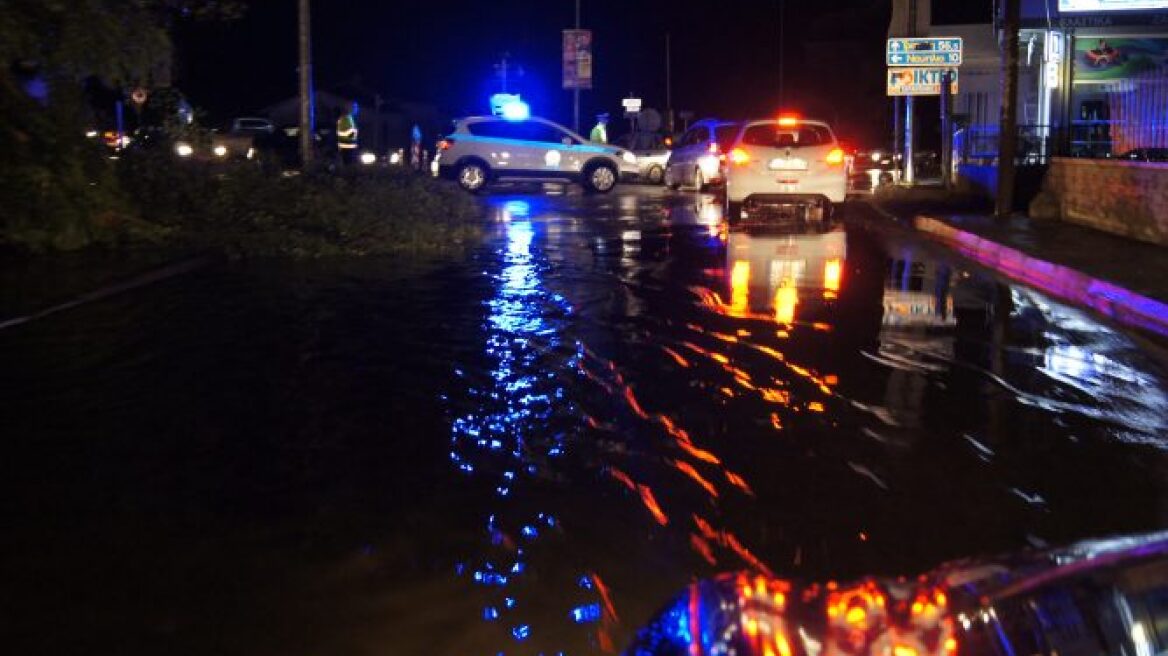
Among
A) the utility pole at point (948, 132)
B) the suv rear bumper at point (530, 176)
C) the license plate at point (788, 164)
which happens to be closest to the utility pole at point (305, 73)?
the license plate at point (788, 164)

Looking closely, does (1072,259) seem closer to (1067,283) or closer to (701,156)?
(1067,283)

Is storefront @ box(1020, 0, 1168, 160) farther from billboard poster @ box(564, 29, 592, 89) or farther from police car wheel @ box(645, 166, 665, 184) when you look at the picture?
billboard poster @ box(564, 29, 592, 89)

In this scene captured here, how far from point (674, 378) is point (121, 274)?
7.77m

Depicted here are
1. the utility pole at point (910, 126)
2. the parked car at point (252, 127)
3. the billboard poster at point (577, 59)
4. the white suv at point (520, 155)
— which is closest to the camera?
the utility pole at point (910, 126)

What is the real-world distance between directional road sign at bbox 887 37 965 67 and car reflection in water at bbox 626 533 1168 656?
84.0 feet

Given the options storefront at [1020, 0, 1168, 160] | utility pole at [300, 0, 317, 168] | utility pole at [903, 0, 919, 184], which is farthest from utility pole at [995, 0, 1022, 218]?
utility pole at [300, 0, 317, 168]

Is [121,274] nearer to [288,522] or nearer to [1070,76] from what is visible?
[288,522]

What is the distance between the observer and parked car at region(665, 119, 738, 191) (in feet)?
97.6

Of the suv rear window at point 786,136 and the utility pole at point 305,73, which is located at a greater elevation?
the utility pole at point 305,73

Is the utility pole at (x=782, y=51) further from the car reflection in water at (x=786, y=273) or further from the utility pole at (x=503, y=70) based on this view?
the car reflection in water at (x=786, y=273)

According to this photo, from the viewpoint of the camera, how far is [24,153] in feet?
46.1

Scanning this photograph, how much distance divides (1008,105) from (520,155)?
1463 centimetres

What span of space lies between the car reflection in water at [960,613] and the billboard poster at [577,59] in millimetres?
39850

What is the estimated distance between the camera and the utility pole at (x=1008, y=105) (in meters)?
18.2
